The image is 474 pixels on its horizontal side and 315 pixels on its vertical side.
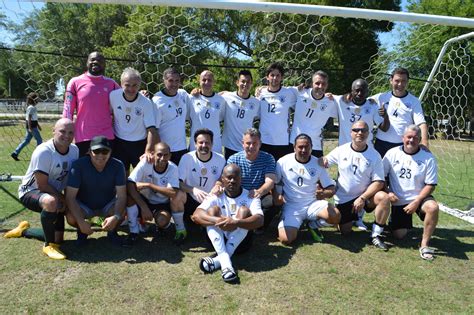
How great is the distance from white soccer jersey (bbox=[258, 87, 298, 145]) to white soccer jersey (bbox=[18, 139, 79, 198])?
241 cm

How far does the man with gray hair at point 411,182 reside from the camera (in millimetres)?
4520

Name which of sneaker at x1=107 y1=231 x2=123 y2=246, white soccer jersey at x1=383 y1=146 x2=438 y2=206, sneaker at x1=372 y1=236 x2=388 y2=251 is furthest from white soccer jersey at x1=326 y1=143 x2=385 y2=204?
sneaker at x1=107 y1=231 x2=123 y2=246

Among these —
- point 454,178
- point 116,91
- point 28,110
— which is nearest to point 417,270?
point 116,91

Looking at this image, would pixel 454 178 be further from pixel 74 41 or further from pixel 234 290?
pixel 74 41

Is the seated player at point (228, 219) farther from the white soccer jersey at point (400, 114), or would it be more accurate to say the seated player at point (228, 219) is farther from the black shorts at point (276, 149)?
the white soccer jersey at point (400, 114)

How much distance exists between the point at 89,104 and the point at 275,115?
7.70 feet

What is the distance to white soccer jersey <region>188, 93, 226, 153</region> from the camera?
5281 millimetres

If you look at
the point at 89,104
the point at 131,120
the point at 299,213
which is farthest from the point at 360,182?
the point at 89,104

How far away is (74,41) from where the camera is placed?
50.3ft

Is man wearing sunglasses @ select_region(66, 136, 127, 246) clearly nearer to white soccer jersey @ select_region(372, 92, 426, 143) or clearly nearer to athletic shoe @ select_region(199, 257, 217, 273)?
athletic shoe @ select_region(199, 257, 217, 273)

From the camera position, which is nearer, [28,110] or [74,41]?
[28,110]

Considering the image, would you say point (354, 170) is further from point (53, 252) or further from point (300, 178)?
point (53, 252)

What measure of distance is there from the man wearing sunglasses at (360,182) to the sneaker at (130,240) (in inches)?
90.9

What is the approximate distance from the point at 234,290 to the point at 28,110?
983cm
